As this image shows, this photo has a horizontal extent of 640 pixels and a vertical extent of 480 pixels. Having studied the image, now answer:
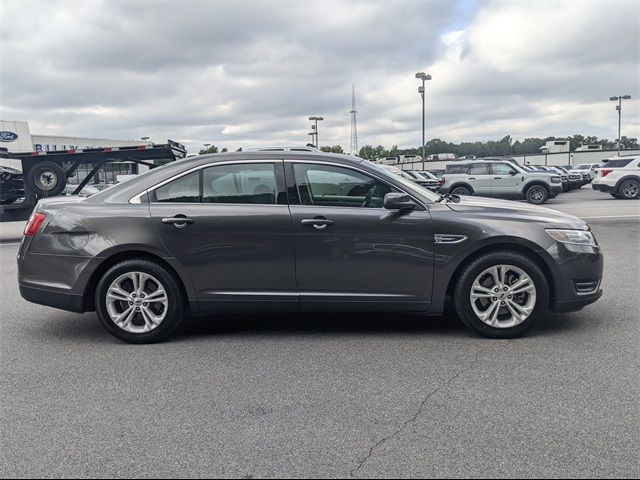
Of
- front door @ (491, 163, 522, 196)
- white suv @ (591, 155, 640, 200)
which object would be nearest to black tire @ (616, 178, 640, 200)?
white suv @ (591, 155, 640, 200)

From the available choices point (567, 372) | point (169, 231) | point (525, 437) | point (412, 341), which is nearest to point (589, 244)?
point (567, 372)

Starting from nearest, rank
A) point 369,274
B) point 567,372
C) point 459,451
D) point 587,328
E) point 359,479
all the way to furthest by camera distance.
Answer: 1. point 359,479
2. point 459,451
3. point 567,372
4. point 369,274
5. point 587,328

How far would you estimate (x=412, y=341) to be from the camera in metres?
4.66

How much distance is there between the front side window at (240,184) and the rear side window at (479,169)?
699 inches

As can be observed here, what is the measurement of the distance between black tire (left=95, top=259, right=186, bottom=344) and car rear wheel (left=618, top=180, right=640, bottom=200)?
2171cm

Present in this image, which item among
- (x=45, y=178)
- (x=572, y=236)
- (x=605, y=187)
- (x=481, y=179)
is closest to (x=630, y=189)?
(x=605, y=187)

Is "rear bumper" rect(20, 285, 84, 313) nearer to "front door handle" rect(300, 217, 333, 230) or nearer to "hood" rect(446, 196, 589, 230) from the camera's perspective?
"front door handle" rect(300, 217, 333, 230)

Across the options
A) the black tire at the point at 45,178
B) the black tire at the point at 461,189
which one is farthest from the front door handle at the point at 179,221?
the black tire at the point at 461,189

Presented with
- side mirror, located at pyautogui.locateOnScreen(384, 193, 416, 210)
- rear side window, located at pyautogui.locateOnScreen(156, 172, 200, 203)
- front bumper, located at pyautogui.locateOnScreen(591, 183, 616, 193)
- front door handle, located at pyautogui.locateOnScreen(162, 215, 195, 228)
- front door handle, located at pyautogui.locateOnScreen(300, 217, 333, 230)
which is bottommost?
front bumper, located at pyautogui.locateOnScreen(591, 183, 616, 193)

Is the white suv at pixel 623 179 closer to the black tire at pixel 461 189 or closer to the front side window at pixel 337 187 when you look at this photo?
the black tire at pixel 461 189

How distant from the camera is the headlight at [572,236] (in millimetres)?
4648

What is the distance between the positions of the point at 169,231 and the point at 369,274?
1.73 meters

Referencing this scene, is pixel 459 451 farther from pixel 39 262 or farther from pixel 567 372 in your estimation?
pixel 39 262

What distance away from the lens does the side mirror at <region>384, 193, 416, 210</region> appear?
14.9 feet
